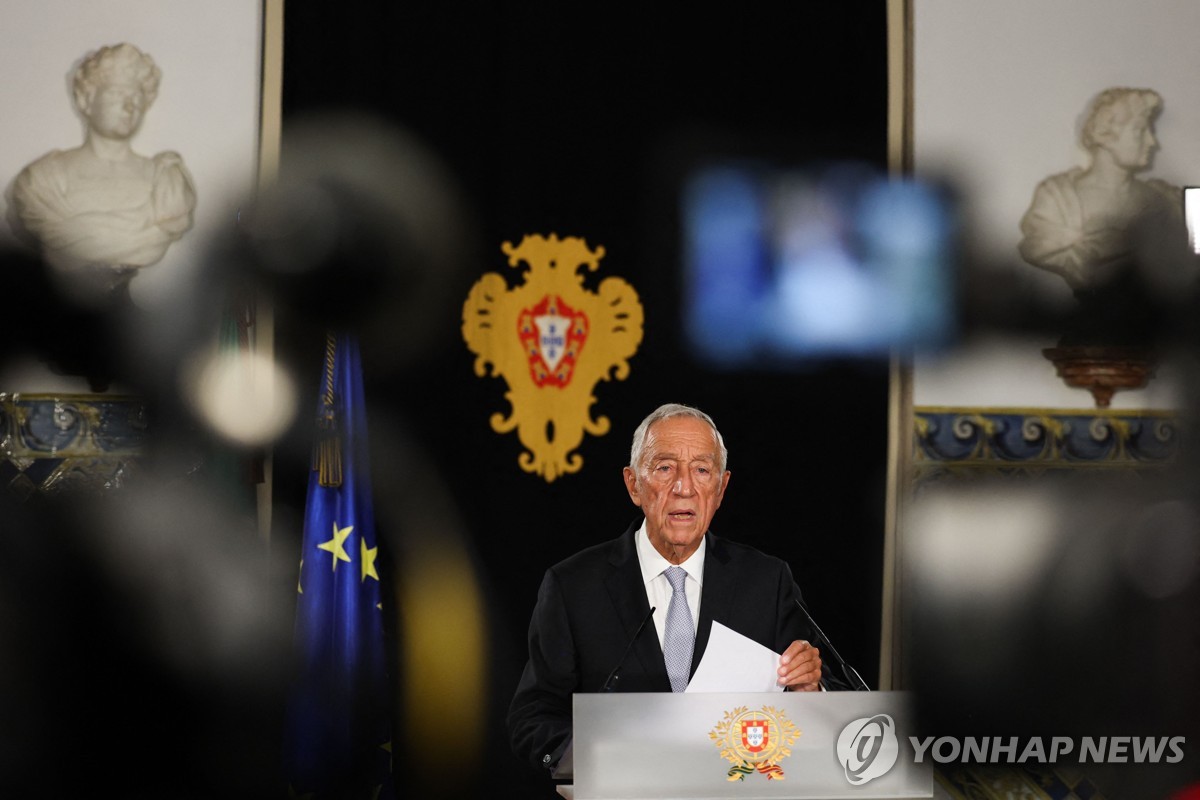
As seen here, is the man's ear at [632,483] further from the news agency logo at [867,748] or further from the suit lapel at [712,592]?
the news agency logo at [867,748]

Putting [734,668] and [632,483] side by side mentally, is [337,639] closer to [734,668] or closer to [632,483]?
[632,483]

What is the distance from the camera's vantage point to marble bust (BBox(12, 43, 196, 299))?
3.87 m

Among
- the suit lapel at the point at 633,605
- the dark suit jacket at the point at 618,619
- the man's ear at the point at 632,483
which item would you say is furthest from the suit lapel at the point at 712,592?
the man's ear at the point at 632,483

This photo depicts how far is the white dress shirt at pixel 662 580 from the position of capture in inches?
141

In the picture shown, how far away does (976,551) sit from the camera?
413cm

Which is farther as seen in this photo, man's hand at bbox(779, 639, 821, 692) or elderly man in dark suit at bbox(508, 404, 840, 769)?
elderly man in dark suit at bbox(508, 404, 840, 769)

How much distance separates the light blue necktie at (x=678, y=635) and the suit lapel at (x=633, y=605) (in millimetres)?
25

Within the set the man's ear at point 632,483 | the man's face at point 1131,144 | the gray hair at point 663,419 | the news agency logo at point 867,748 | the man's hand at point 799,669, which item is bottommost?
the news agency logo at point 867,748

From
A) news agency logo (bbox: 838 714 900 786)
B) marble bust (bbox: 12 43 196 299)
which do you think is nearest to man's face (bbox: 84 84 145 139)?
marble bust (bbox: 12 43 196 299)

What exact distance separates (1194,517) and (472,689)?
2.41 m

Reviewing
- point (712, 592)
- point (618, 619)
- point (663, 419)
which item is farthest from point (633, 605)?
point (663, 419)

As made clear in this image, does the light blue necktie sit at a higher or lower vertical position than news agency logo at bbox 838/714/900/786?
higher

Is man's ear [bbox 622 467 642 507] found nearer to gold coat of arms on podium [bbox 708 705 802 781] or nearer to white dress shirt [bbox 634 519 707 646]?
white dress shirt [bbox 634 519 707 646]

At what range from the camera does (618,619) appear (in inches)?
140
